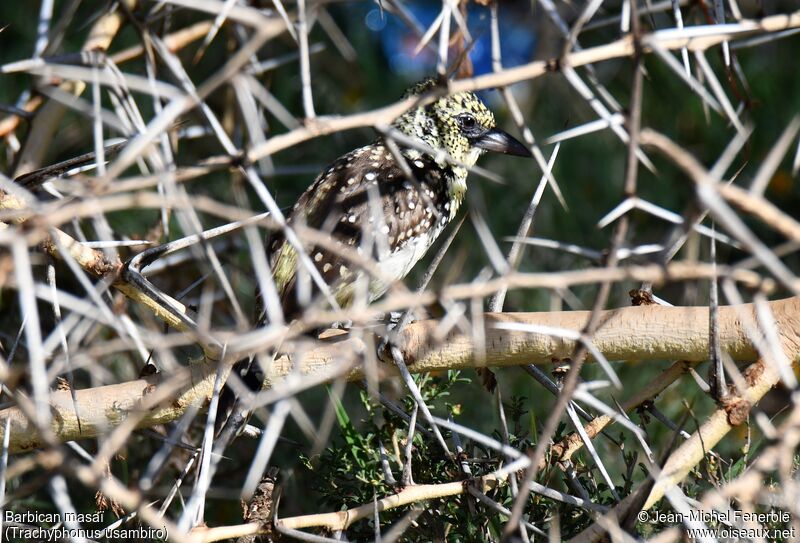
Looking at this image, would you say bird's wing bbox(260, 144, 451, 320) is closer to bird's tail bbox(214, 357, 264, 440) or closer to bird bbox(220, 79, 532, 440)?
bird bbox(220, 79, 532, 440)

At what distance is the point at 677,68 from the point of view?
6.71 ft

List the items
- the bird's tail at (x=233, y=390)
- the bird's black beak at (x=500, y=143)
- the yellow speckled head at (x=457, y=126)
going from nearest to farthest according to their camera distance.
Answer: the bird's tail at (x=233, y=390), the bird's black beak at (x=500, y=143), the yellow speckled head at (x=457, y=126)

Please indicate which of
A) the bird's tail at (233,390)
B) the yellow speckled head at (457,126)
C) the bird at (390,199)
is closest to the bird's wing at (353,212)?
the bird at (390,199)

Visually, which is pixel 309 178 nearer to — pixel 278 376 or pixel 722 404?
pixel 278 376

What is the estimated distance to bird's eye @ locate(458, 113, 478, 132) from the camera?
4.48 m

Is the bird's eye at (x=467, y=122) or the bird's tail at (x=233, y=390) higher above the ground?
the bird's eye at (x=467, y=122)

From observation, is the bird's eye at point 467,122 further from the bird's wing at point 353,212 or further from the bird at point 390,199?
the bird's wing at point 353,212

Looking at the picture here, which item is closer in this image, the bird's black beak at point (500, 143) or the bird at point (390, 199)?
the bird at point (390, 199)

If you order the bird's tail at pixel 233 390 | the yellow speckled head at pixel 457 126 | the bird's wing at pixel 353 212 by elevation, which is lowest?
the bird's tail at pixel 233 390

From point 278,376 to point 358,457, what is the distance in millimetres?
366

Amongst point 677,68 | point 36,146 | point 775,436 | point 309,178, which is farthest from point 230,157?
point 309,178

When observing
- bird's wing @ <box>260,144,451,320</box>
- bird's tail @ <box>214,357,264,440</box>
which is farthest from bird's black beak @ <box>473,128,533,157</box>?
bird's tail @ <box>214,357,264,440</box>

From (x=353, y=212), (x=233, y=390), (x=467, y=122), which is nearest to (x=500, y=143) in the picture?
(x=467, y=122)

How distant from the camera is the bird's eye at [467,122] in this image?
4.48m
